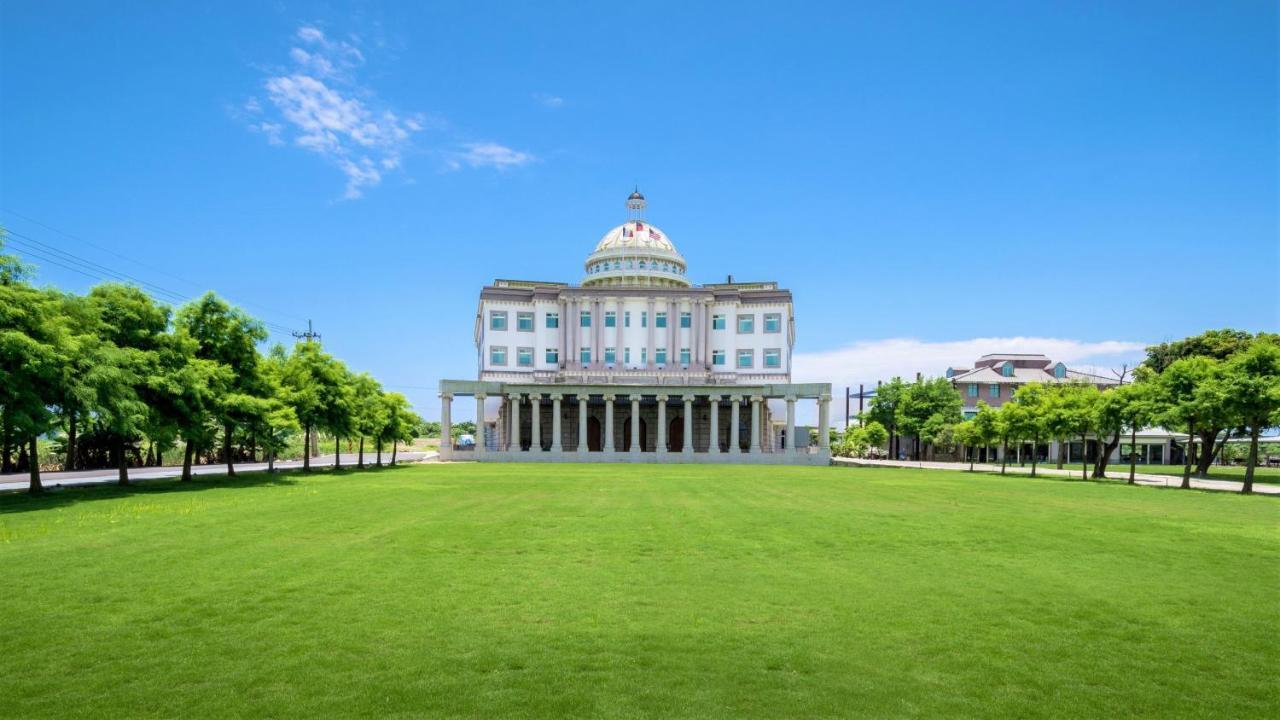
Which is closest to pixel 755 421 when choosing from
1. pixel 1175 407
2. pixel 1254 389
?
pixel 1175 407

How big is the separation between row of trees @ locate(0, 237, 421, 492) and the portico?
2072 centimetres

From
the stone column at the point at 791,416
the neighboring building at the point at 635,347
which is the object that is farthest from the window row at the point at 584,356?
the stone column at the point at 791,416

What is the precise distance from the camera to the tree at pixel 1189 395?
3541cm

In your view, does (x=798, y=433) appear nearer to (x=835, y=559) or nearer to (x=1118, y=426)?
(x=1118, y=426)

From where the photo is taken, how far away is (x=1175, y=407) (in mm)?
38281

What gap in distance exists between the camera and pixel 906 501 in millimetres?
27672

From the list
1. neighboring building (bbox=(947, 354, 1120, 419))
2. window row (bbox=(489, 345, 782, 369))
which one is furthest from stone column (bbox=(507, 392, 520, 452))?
neighboring building (bbox=(947, 354, 1120, 419))

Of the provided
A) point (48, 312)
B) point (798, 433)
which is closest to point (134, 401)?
point (48, 312)

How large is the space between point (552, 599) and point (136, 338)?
94.2 ft

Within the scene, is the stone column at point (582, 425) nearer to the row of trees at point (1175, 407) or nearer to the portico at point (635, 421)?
the portico at point (635, 421)

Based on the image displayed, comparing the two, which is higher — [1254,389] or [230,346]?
[230,346]

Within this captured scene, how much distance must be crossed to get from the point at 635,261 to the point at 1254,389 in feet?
195

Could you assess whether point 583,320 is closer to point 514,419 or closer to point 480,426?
point 514,419

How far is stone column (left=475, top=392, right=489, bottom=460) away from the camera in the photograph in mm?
65375
